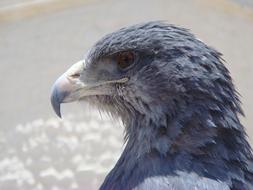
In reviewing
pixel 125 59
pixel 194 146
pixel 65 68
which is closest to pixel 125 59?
pixel 125 59

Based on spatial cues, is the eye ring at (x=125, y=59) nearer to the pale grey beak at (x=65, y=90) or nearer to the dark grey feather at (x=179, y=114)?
the dark grey feather at (x=179, y=114)

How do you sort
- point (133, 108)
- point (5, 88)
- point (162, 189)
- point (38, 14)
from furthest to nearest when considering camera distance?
point (38, 14) → point (5, 88) → point (133, 108) → point (162, 189)

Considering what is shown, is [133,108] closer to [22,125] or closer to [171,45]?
[171,45]

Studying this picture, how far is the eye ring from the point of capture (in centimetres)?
221

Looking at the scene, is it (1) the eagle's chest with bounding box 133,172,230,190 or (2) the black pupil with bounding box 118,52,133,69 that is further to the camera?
(2) the black pupil with bounding box 118,52,133,69

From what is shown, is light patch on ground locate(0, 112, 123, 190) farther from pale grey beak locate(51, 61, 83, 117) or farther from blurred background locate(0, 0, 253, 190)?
pale grey beak locate(51, 61, 83, 117)

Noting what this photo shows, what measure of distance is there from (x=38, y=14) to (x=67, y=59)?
2.64 ft

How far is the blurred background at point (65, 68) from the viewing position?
3.85 m

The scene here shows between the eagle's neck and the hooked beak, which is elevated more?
the hooked beak

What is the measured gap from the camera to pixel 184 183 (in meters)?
2.04

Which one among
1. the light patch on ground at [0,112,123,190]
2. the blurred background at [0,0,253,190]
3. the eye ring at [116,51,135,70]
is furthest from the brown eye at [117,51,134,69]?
the light patch on ground at [0,112,123,190]

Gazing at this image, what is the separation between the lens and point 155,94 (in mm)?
2145

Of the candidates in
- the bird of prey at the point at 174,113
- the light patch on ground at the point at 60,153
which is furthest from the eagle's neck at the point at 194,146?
the light patch on ground at the point at 60,153

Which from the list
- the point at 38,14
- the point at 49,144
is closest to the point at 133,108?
the point at 49,144
